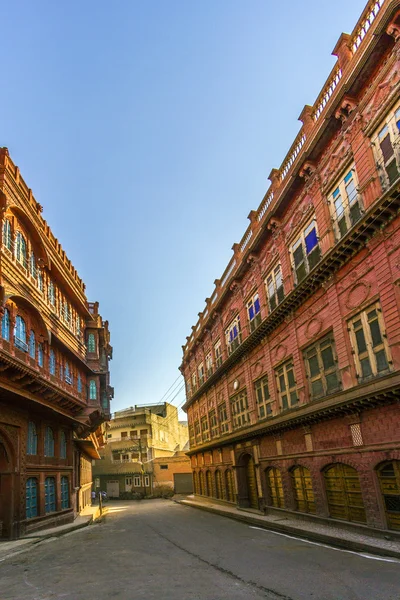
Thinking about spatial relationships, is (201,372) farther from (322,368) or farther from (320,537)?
(320,537)

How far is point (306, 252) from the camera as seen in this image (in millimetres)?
17641

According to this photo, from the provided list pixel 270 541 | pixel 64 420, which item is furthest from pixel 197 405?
pixel 270 541

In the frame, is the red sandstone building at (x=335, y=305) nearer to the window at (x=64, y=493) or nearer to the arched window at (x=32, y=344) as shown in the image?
the window at (x=64, y=493)

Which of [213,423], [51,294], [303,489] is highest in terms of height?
[51,294]

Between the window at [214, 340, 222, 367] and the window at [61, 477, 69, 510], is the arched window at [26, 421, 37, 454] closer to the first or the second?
the window at [61, 477, 69, 510]

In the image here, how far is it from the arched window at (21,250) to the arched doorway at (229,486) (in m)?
17.4

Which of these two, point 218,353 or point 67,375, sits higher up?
point 218,353

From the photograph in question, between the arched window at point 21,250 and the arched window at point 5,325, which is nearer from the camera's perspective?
the arched window at point 5,325

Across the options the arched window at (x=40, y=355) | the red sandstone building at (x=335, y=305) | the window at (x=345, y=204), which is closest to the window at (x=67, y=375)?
the arched window at (x=40, y=355)

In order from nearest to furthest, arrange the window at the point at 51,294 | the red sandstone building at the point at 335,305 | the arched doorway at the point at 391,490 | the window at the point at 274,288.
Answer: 1. the arched doorway at the point at 391,490
2. the red sandstone building at the point at 335,305
3. the window at the point at 274,288
4. the window at the point at 51,294

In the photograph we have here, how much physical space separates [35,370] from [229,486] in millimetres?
15602

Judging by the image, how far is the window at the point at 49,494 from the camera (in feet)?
72.7

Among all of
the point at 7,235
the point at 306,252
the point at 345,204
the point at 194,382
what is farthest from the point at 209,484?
the point at 345,204

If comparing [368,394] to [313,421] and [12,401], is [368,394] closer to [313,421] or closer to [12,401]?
[313,421]
